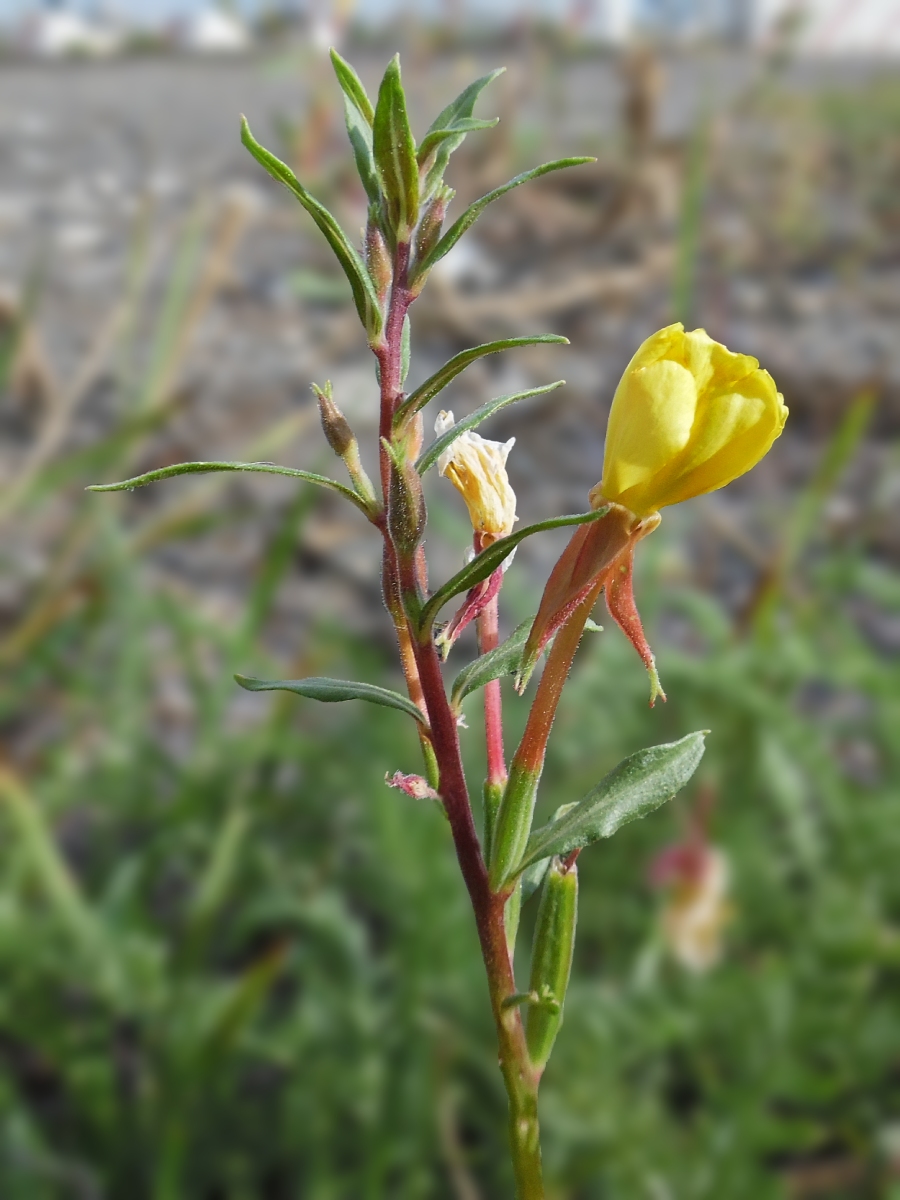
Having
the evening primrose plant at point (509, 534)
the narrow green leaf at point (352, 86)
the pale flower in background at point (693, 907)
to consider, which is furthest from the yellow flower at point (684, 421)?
the pale flower in background at point (693, 907)

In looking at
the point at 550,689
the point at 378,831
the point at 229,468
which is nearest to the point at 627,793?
the point at 550,689

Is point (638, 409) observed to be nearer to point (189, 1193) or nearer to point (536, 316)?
point (189, 1193)

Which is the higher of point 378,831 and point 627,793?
point 378,831

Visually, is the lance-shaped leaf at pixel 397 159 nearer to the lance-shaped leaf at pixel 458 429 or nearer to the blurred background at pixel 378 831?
the lance-shaped leaf at pixel 458 429

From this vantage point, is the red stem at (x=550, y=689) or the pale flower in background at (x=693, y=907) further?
the pale flower in background at (x=693, y=907)

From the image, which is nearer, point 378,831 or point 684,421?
point 684,421

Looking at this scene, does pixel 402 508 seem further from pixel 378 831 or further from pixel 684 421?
pixel 378 831

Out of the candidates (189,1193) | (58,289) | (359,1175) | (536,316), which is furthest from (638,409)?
(58,289)

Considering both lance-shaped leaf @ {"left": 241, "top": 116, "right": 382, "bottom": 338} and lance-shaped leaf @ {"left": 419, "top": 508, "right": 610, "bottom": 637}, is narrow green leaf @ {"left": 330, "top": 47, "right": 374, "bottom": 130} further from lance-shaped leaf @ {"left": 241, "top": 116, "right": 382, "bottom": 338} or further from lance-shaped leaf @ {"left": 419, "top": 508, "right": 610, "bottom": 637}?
lance-shaped leaf @ {"left": 419, "top": 508, "right": 610, "bottom": 637}
